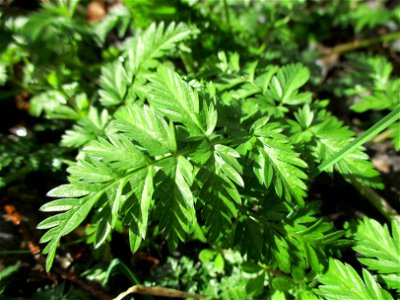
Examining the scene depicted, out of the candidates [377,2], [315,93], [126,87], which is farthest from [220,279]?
[377,2]

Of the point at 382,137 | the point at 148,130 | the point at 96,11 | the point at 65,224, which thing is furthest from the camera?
the point at 96,11

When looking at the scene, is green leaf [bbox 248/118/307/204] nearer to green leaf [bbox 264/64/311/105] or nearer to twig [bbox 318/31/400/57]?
green leaf [bbox 264/64/311/105]

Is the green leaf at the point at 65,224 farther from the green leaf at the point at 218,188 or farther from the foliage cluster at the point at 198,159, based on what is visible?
the green leaf at the point at 218,188

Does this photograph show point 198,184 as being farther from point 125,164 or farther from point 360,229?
point 360,229

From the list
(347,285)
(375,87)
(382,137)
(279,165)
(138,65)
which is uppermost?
(138,65)

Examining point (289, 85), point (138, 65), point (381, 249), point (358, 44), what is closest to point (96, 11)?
point (138, 65)

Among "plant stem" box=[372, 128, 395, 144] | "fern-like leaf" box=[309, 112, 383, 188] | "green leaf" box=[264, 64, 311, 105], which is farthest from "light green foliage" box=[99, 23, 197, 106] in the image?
"plant stem" box=[372, 128, 395, 144]

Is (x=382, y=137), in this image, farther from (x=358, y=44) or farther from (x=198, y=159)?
(x=198, y=159)
